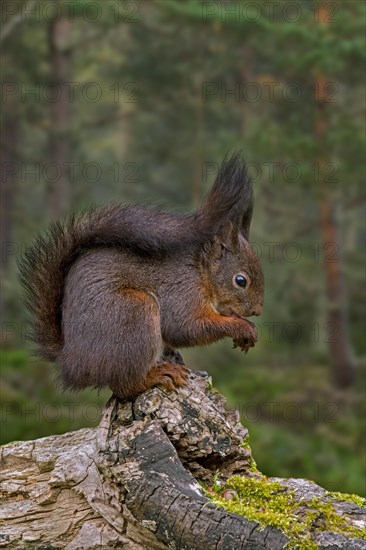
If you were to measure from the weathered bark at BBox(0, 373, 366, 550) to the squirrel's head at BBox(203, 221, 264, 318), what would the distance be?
1.95 ft

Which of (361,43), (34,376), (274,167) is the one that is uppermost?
(361,43)

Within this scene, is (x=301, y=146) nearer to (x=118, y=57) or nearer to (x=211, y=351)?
(x=211, y=351)

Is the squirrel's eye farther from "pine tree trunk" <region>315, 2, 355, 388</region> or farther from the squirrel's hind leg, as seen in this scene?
"pine tree trunk" <region>315, 2, 355, 388</region>

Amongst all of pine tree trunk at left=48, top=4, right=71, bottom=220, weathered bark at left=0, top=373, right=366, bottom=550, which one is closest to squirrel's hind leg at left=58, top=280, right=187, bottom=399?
weathered bark at left=0, top=373, right=366, bottom=550

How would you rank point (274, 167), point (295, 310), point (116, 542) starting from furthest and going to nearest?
1. point (295, 310)
2. point (274, 167)
3. point (116, 542)

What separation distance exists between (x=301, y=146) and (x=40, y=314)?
6686 millimetres

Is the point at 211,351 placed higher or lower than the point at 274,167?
lower

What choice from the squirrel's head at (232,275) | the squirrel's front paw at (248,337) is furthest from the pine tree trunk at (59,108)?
the squirrel's front paw at (248,337)

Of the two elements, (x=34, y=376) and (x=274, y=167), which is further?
(x=274, y=167)

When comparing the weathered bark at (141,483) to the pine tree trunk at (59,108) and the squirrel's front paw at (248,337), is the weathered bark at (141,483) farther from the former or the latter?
the pine tree trunk at (59,108)

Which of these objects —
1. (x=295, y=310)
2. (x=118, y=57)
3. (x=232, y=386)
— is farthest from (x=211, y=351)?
(x=118, y=57)

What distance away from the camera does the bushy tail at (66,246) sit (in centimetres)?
353

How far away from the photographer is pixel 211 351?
1114cm

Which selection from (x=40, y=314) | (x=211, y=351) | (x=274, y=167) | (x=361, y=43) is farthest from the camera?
(x=211, y=351)
